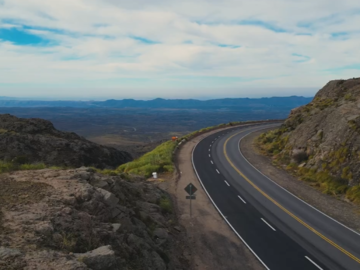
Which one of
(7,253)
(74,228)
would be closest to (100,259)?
(74,228)

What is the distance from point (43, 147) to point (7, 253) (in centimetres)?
2343

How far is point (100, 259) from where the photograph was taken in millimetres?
8422

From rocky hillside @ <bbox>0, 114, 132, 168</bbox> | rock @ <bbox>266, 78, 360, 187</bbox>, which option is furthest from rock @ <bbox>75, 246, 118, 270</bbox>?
rock @ <bbox>266, 78, 360, 187</bbox>

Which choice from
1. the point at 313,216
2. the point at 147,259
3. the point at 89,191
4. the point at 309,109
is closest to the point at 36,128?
the point at 89,191

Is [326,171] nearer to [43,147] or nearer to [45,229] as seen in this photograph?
[45,229]

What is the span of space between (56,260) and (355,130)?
92.5 feet

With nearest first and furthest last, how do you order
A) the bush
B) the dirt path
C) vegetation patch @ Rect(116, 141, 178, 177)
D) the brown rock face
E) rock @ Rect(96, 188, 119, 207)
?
rock @ Rect(96, 188, 119, 207)
the dirt path
the brown rock face
vegetation patch @ Rect(116, 141, 178, 177)
the bush

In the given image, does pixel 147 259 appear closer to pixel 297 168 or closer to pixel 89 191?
pixel 89 191

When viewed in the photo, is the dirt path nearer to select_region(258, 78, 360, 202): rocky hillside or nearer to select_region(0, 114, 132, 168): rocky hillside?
select_region(258, 78, 360, 202): rocky hillside

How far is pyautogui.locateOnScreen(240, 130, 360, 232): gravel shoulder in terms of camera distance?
19.9 m

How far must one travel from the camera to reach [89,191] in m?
12.3

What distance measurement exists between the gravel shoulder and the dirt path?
8.34 metres

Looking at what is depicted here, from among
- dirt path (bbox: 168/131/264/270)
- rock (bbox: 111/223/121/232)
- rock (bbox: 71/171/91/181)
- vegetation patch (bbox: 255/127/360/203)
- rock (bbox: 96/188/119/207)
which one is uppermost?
rock (bbox: 71/171/91/181)

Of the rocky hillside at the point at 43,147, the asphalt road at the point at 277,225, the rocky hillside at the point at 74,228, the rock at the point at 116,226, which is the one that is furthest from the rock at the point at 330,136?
the rocky hillside at the point at 43,147
